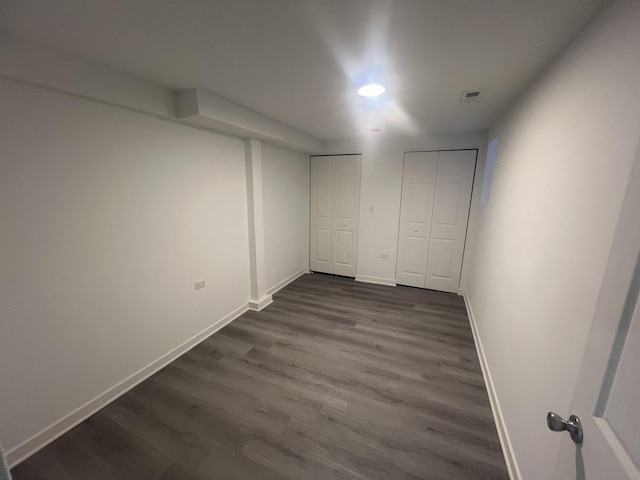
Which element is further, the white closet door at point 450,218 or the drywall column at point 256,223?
the white closet door at point 450,218

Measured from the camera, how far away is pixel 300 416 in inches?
68.5

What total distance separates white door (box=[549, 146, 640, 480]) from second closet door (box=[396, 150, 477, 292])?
10.7 ft

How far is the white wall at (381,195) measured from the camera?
3705mm

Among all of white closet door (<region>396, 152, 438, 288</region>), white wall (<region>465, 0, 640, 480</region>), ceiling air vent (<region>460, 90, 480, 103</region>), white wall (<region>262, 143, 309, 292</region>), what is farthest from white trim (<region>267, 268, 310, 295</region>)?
ceiling air vent (<region>460, 90, 480, 103</region>)

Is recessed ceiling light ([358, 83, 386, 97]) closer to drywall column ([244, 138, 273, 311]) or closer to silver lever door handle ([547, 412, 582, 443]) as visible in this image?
drywall column ([244, 138, 273, 311])

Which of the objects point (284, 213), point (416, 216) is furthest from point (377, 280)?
point (284, 213)

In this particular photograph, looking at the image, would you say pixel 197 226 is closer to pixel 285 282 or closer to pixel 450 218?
pixel 285 282

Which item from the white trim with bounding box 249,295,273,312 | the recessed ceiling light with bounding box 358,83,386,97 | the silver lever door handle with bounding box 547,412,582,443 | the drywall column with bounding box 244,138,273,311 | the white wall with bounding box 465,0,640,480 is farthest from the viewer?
the white trim with bounding box 249,295,273,312

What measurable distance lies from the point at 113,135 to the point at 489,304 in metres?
3.31

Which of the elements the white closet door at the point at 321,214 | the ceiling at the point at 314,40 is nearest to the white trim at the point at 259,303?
the white closet door at the point at 321,214

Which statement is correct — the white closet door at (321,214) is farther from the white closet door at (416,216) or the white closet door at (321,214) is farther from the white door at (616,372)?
the white door at (616,372)

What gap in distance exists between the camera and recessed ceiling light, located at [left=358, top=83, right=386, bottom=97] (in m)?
1.83

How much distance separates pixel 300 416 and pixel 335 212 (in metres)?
3.14

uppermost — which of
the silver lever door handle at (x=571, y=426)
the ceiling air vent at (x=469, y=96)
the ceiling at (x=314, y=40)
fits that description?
the ceiling air vent at (x=469, y=96)
